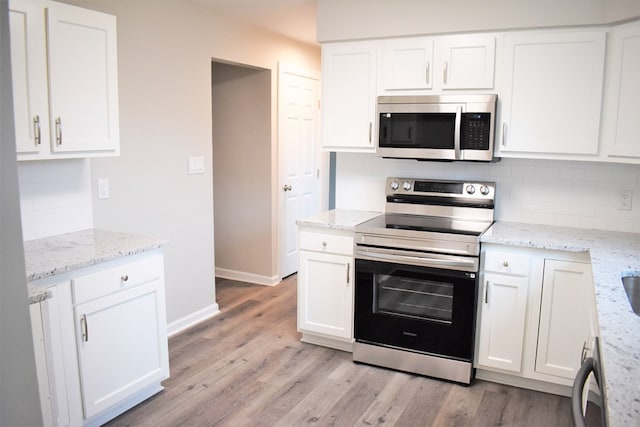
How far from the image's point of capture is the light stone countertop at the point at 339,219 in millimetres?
3258

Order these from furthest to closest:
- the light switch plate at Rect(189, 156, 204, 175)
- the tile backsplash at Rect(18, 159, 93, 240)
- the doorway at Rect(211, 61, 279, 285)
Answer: the doorway at Rect(211, 61, 279, 285)
the light switch plate at Rect(189, 156, 204, 175)
the tile backsplash at Rect(18, 159, 93, 240)

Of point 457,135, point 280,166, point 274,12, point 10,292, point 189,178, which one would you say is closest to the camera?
point 10,292

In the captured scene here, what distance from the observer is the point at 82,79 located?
248cm

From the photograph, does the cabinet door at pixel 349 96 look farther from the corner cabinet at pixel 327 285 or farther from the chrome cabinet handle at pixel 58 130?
the chrome cabinet handle at pixel 58 130

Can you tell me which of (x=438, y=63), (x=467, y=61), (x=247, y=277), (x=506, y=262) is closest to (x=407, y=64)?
(x=438, y=63)

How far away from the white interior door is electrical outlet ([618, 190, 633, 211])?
274 cm

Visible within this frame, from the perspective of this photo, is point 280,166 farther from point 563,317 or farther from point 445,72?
point 563,317

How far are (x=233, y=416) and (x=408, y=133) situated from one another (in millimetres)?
1943

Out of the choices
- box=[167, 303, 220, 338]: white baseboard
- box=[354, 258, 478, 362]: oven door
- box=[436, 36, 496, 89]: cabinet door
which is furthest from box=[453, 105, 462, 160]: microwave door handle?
box=[167, 303, 220, 338]: white baseboard

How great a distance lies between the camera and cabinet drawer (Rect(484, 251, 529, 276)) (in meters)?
2.83

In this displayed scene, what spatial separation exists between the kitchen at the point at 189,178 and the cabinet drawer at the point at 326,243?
64cm

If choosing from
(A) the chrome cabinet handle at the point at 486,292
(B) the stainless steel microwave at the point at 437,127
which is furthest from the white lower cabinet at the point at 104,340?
(A) the chrome cabinet handle at the point at 486,292

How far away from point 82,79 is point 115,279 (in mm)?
969

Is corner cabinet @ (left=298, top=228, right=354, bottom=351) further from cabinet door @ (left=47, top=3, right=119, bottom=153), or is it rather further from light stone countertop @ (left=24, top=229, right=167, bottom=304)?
cabinet door @ (left=47, top=3, right=119, bottom=153)
